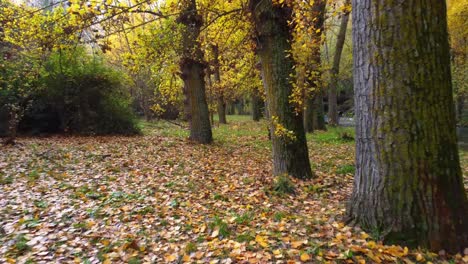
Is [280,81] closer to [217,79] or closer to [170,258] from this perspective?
[170,258]

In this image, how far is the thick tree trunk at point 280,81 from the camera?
20.2 ft

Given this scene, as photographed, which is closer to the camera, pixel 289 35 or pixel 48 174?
pixel 289 35

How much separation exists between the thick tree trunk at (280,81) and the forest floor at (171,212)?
1.95ft

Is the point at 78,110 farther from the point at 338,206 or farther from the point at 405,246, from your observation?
the point at 405,246

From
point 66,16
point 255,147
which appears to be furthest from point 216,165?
point 66,16

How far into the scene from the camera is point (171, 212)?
5.10 m

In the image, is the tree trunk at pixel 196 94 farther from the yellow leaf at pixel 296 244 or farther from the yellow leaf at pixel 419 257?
the yellow leaf at pixel 419 257

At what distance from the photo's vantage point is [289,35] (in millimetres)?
6328

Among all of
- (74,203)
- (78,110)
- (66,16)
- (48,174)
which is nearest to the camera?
(74,203)

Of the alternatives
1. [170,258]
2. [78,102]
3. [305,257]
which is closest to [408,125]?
[305,257]

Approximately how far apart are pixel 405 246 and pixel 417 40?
203cm

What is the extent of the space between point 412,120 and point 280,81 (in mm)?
3268

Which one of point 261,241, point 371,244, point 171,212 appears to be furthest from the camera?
point 171,212

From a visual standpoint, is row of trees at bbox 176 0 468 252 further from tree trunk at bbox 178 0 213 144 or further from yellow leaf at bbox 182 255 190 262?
tree trunk at bbox 178 0 213 144
